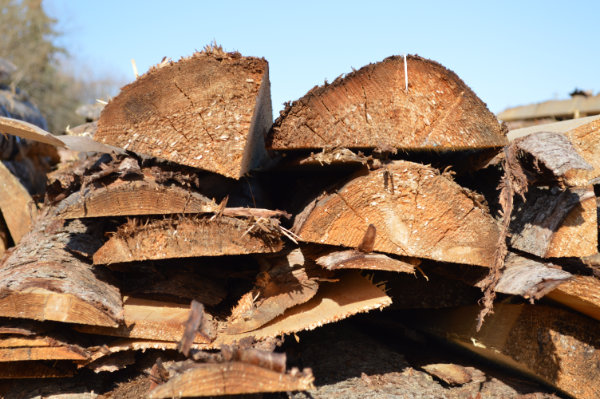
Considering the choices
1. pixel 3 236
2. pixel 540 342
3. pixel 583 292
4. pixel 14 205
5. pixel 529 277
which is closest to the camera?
pixel 529 277

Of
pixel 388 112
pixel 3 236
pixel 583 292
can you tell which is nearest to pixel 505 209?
pixel 583 292

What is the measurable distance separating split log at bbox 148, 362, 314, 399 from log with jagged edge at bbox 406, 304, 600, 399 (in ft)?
5.59

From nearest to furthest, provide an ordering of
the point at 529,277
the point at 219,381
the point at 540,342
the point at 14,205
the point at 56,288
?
the point at 219,381 → the point at 56,288 → the point at 529,277 → the point at 540,342 → the point at 14,205

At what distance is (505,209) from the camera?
8.10 feet

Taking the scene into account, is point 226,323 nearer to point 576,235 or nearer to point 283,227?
point 283,227

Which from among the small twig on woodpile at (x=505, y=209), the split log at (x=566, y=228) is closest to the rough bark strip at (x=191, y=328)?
the small twig on woodpile at (x=505, y=209)

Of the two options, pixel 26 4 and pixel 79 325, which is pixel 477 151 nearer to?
pixel 79 325

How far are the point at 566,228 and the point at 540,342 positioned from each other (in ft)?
2.16

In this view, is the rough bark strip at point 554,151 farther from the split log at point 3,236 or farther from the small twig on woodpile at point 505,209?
the split log at point 3,236

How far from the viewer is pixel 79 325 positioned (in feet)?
7.61

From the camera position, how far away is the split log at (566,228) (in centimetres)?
244

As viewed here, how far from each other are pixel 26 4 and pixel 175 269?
13015 millimetres

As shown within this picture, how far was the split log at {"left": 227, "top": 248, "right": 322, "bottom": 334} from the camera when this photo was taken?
7.79 ft

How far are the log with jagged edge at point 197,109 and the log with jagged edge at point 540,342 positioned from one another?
5.75ft
